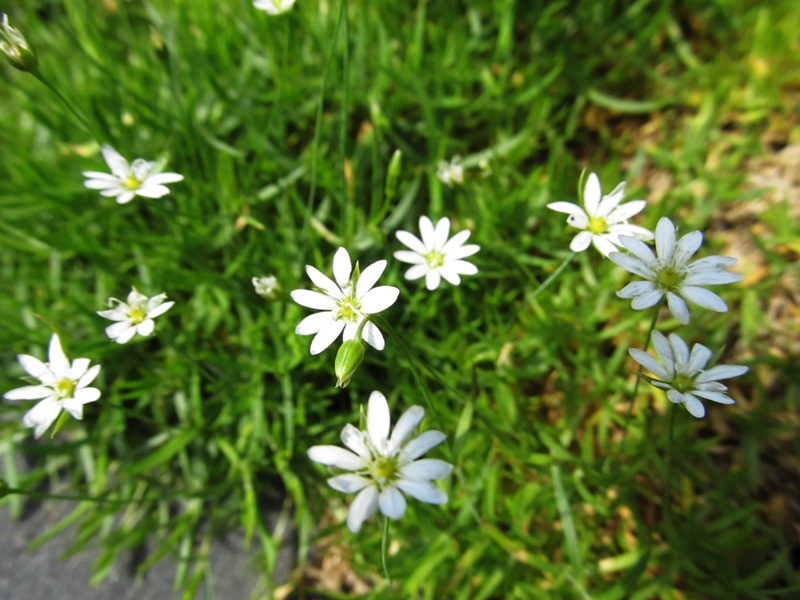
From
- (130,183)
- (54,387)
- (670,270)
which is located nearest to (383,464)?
(670,270)

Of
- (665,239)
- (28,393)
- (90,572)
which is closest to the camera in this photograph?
(665,239)

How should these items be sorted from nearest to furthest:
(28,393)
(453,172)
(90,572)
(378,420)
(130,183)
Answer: (378,420) < (28,393) < (130,183) < (453,172) < (90,572)

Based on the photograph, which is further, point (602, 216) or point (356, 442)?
point (602, 216)

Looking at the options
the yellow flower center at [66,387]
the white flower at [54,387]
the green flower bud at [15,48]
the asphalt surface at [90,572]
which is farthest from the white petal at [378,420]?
the green flower bud at [15,48]

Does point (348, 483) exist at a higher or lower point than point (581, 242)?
lower

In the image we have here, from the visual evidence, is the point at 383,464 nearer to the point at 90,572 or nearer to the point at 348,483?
the point at 348,483

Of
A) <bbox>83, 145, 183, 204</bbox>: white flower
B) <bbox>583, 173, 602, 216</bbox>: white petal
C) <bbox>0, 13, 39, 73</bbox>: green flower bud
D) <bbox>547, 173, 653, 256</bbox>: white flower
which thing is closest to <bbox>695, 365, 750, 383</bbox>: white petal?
<bbox>547, 173, 653, 256</bbox>: white flower
